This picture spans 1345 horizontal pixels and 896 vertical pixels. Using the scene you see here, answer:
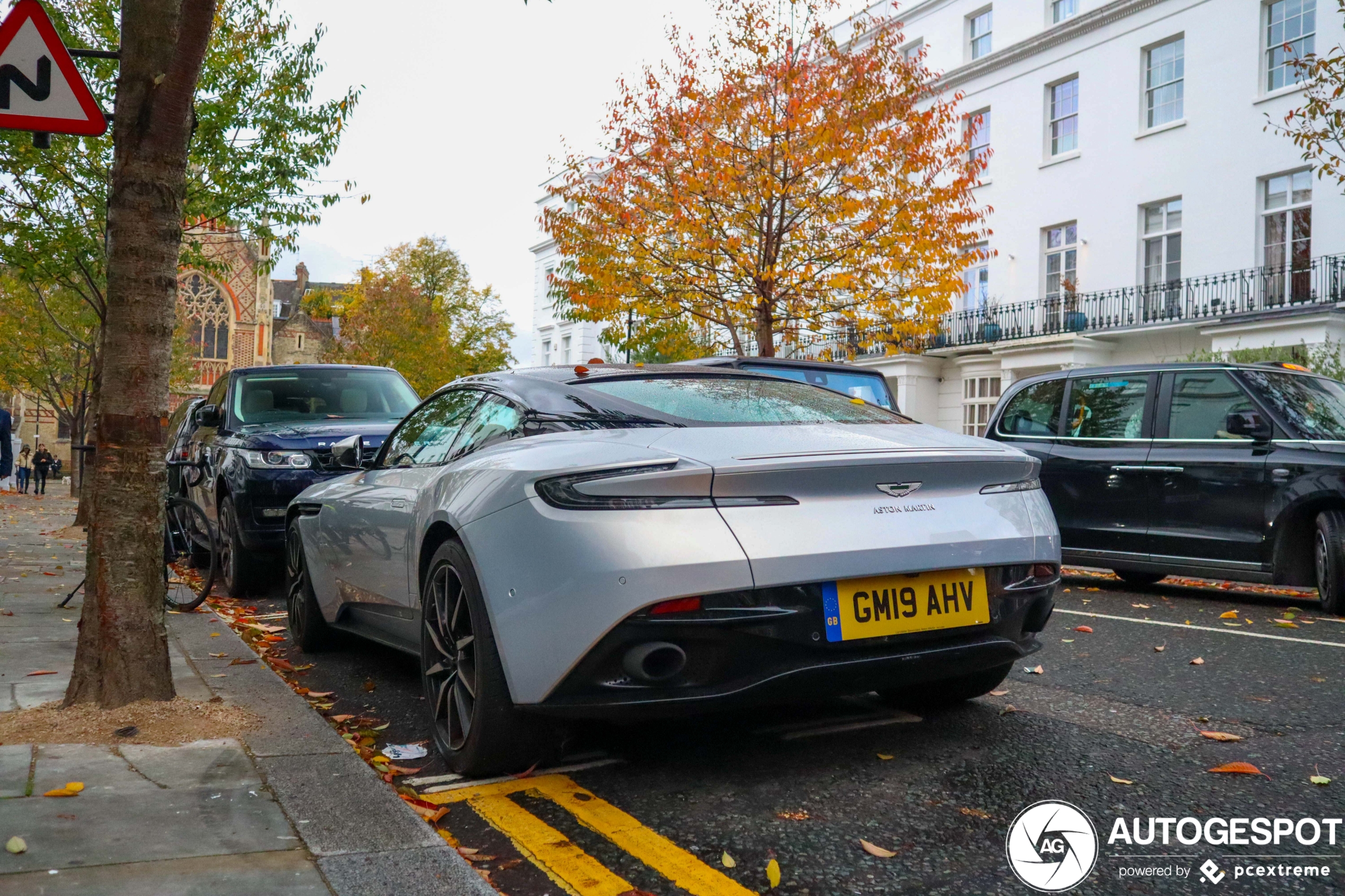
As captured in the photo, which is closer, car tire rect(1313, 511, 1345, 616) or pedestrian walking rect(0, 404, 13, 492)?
car tire rect(1313, 511, 1345, 616)

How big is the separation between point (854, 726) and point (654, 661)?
128 cm

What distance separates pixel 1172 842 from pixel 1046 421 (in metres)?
7.05

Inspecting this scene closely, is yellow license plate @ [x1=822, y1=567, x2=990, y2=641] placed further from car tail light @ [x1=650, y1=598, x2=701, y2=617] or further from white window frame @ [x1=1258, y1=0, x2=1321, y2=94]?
white window frame @ [x1=1258, y1=0, x2=1321, y2=94]

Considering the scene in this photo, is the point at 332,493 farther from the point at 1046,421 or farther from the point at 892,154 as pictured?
the point at 892,154

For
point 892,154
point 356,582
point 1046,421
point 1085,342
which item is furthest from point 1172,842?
point 1085,342

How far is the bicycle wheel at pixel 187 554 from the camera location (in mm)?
7855

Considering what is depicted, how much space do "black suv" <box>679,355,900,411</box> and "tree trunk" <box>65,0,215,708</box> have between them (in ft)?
20.7

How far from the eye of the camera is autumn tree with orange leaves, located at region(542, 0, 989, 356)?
784 inches

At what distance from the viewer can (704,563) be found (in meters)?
3.24

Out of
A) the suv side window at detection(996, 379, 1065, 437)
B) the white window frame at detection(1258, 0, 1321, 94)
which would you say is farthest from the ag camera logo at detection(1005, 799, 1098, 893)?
the white window frame at detection(1258, 0, 1321, 94)

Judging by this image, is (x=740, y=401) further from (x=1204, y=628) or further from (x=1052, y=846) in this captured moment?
(x=1204, y=628)

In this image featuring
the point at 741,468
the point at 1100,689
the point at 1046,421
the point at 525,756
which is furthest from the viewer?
the point at 1046,421

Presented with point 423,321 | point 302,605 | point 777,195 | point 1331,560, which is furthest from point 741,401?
point 423,321

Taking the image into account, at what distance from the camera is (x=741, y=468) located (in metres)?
3.36
